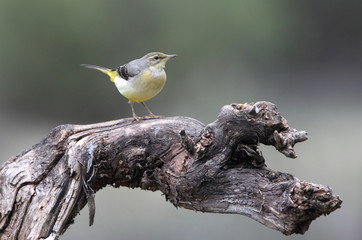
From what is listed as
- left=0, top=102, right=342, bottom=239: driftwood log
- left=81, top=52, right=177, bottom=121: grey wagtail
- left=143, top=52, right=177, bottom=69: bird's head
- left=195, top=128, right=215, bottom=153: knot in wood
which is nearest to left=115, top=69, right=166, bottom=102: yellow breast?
left=81, top=52, right=177, bottom=121: grey wagtail

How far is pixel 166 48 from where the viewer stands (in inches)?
225

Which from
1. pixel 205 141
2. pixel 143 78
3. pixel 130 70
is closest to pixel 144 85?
pixel 143 78

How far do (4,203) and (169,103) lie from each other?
3.27 metres

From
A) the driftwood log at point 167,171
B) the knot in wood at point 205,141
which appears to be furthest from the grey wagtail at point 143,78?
the knot in wood at point 205,141

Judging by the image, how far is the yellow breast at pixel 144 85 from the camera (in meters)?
3.68

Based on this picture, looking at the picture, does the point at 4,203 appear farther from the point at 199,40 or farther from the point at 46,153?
the point at 199,40

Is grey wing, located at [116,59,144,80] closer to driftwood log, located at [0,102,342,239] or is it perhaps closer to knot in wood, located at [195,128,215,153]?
driftwood log, located at [0,102,342,239]

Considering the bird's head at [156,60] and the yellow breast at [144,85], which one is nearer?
the yellow breast at [144,85]

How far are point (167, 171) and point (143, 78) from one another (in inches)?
44.1

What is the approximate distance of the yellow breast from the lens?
12.1 ft

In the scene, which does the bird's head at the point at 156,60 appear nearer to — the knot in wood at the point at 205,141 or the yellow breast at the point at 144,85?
the yellow breast at the point at 144,85

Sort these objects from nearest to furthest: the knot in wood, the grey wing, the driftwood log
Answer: the driftwood log → the knot in wood → the grey wing

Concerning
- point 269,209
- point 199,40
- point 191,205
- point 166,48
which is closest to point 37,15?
point 166,48

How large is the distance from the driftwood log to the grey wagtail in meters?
0.59
